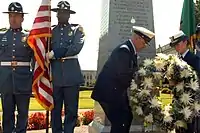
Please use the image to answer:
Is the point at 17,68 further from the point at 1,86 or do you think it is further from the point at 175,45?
the point at 175,45

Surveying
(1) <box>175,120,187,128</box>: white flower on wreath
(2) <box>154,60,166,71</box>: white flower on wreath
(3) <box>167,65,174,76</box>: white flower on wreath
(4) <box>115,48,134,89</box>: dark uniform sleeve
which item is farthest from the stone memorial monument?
(4) <box>115,48,134,89</box>: dark uniform sleeve

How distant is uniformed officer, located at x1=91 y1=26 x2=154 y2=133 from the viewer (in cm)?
493

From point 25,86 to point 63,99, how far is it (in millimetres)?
630

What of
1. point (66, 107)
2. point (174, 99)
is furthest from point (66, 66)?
point (174, 99)

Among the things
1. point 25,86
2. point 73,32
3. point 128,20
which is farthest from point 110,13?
point 25,86

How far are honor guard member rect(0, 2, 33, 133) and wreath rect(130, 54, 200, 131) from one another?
5.82 ft

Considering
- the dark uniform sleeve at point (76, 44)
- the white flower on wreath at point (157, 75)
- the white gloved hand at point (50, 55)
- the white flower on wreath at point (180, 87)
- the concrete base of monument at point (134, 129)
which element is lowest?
the concrete base of monument at point (134, 129)

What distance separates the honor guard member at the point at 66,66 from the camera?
5.93m

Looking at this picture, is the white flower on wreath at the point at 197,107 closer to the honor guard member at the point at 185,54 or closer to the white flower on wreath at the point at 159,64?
the honor guard member at the point at 185,54

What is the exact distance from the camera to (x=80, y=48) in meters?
5.93

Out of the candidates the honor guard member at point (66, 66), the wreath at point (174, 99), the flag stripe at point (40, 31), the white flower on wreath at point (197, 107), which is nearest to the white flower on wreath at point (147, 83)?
the wreath at point (174, 99)

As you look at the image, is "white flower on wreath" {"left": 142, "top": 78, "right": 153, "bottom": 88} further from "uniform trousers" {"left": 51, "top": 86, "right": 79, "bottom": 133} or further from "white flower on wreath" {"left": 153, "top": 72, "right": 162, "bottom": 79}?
"uniform trousers" {"left": 51, "top": 86, "right": 79, "bottom": 133}

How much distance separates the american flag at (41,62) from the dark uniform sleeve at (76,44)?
411 mm

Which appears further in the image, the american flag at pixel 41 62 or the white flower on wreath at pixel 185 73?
the american flag at pixel 41 62
